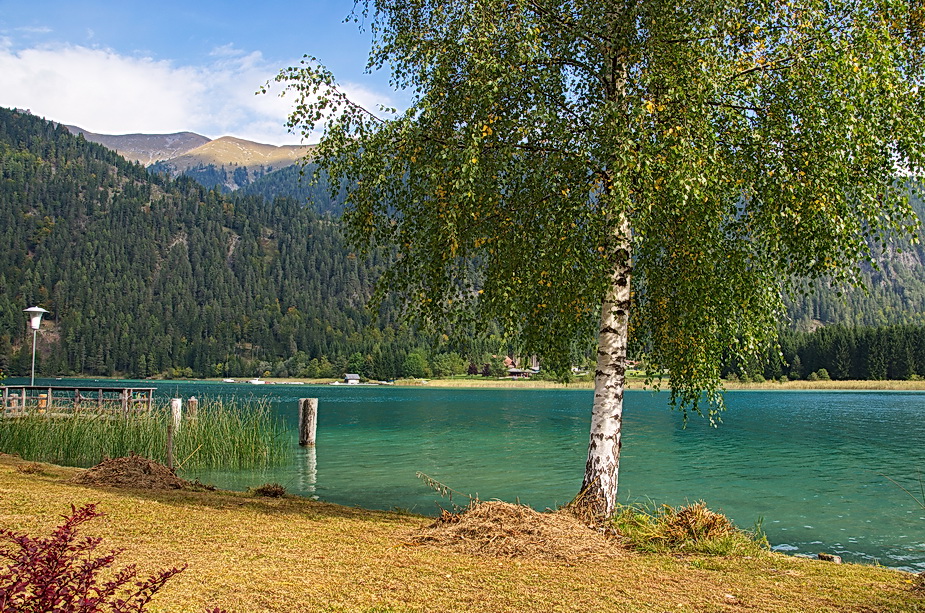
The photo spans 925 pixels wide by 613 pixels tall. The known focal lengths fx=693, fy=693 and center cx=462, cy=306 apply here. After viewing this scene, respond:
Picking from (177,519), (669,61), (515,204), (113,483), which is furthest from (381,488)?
(669,61)

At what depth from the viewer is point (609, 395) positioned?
1010 centimetres

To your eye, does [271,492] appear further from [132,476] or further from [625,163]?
[625,163]

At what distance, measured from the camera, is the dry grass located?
628cm

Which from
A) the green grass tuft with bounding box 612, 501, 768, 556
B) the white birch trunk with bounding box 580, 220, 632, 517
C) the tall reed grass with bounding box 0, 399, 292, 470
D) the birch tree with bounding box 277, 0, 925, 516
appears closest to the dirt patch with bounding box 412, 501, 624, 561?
the green grass tuft with bounding box 612, 501, 768, 556

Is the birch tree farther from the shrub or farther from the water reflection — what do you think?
the water reflection

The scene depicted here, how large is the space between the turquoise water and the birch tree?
6220mm

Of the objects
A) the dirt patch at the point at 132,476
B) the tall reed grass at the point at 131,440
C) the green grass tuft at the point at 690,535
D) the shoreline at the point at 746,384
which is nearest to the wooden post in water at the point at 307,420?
the tall reed grass at the point at 131,440

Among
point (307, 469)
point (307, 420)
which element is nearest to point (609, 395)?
point (307, 469)

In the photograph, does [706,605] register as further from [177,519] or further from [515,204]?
[177,519]

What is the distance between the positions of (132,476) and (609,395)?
996cm

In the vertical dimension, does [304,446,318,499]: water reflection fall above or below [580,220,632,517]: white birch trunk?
below

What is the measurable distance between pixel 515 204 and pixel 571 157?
1.15m

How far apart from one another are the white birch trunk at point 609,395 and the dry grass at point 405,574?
1478 mm

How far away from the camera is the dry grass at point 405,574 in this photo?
628 cm
